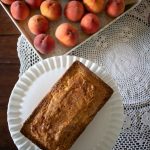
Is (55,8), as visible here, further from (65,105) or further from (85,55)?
(65,105)

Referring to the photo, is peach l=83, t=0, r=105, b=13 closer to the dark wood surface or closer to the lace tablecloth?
the lace tablecloth

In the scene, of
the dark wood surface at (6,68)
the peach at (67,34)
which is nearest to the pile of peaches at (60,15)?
the peach at (67,34)

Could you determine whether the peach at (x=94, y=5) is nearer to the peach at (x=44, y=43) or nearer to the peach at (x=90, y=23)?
the peach at (x=90, y=23)

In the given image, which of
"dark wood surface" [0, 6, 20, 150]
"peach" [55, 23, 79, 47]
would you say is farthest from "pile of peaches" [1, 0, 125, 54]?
"dark wood surface" [0, 6, 20, 150]

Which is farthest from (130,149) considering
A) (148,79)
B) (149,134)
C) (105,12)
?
(105,12)

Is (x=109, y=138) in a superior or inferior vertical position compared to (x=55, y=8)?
inferior

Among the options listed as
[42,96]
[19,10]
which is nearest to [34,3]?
[19,10]

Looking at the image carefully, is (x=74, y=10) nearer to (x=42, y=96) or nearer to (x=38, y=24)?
(x=38, y=24)
